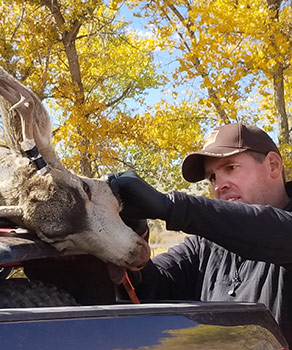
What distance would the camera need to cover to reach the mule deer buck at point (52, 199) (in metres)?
1.85

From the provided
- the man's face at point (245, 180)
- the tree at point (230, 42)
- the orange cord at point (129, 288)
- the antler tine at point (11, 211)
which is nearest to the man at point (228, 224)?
the man's face at point (245, 180)

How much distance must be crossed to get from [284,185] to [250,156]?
10.1 inches

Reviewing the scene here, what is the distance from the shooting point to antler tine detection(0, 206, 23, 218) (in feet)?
6.09

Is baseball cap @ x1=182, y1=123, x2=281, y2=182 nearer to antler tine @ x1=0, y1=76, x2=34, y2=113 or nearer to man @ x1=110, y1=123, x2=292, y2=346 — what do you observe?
man @ x1=110, y1=123, x2=292, y2=346

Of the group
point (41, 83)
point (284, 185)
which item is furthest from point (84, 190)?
point (41, 83)

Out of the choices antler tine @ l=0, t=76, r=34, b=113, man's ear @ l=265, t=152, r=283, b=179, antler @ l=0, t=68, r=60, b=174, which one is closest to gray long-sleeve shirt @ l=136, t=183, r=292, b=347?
man's ear @ l=265, t=152, r=283, b=179

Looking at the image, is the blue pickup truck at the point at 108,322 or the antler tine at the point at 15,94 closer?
the blue pickup truck at the point at 108,322

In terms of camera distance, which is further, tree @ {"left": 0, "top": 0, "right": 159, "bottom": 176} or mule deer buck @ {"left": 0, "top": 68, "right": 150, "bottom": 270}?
tree @ {"left": 0, "top": 0, "right": 159, "bottom": 176}

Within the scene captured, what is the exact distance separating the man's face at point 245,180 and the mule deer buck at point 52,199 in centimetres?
83

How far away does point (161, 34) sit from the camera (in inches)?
405

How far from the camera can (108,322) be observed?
137 centimetres

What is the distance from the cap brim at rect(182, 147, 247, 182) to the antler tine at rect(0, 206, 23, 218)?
114 centimetres

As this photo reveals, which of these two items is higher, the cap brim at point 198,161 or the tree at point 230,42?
the tree at point 230,42

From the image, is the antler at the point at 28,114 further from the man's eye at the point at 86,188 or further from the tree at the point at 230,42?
the tree at the point at 230,42
